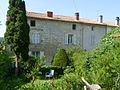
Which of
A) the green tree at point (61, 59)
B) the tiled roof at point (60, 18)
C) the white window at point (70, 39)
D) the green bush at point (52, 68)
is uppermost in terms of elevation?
the tiled roof at point (60, 18)

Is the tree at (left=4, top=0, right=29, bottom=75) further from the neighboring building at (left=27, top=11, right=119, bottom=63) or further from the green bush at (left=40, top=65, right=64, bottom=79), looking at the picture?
the neighboring building at (left=27, top=11, right=119, bottom=63)

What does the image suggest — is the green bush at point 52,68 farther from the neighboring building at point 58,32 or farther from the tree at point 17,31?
the neighboring building at point 58,32

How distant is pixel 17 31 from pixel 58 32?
39.2 feet

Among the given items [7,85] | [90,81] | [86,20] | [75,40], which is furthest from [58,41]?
[7,85]

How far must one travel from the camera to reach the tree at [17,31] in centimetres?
3741

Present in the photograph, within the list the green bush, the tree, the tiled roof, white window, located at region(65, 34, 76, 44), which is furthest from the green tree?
white window, located at region(65, 34, 76, 44)

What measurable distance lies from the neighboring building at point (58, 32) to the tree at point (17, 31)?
8.51 m

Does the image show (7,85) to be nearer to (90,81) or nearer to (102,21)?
(90,81)

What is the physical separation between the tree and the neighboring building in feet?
27.9

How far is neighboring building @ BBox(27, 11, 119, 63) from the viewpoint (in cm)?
4719

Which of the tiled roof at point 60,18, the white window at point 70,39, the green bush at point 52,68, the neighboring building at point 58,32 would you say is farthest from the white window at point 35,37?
the green bush at point 52,68

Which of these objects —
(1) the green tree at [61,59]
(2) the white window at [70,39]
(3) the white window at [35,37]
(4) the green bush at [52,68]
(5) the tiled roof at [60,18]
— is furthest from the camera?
(2) the white window at [70,39]

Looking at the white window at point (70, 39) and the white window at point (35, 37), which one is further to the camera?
the white window at point (70, 39)

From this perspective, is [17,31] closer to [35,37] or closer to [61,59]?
[61,59]
